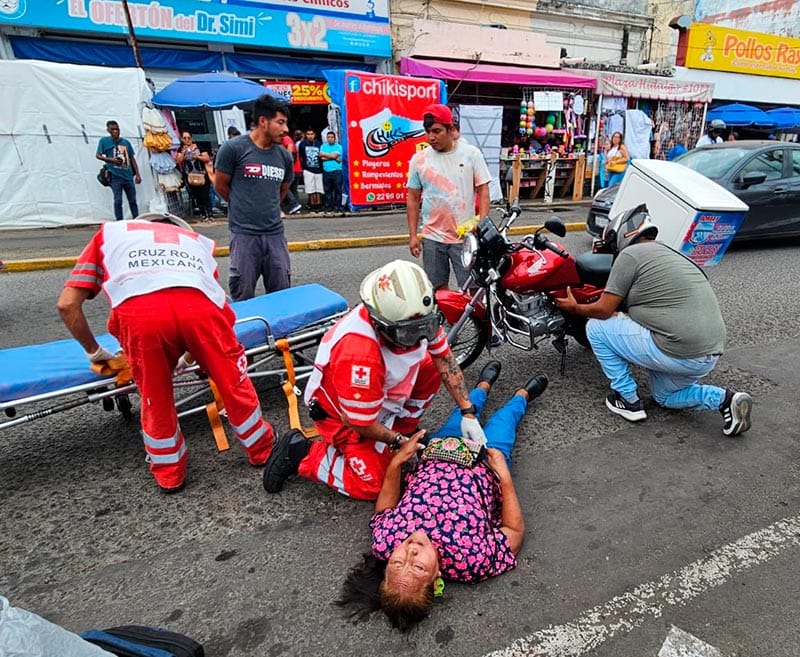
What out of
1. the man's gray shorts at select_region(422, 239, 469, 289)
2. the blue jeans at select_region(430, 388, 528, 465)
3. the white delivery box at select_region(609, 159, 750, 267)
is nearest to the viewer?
the blue jeans at select_region(430, 388, 528, 465)

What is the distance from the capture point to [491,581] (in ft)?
6.89

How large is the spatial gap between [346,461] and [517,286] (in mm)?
1864

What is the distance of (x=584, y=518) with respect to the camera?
8.02 ft

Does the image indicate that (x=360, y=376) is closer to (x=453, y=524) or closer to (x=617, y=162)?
(x=453, y=524)

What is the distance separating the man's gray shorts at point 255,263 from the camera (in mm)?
4145

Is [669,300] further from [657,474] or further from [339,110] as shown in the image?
[339,110]

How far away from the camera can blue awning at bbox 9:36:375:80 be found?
35.9 ft

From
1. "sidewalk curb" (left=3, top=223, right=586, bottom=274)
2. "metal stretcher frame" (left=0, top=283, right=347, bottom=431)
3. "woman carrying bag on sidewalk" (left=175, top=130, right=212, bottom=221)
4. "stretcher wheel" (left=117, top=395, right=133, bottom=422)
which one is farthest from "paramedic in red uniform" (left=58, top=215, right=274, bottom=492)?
"woman carrying bag on sidewalk" (left=175, top=130, right=212, bottom=221)

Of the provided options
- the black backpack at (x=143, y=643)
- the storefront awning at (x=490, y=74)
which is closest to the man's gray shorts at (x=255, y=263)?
the black backpack at (x=143, y=643)

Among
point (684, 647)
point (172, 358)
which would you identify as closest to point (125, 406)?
point (172, 358)

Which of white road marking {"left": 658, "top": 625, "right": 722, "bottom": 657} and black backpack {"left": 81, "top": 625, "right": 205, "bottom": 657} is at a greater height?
black backpack {"left": 81, "top": 625, "right": 205, "bottom": 657}

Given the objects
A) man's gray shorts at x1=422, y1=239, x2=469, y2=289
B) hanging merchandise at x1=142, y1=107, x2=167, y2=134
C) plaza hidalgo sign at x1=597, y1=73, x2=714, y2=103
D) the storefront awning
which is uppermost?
the storefront awning

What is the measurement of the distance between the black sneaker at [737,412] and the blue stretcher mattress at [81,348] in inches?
102

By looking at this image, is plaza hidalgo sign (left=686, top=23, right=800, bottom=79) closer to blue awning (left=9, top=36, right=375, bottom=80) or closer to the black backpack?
blue awning (left=9, top=36, right=375, bottom=80)
